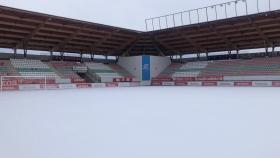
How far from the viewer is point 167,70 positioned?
144 feet

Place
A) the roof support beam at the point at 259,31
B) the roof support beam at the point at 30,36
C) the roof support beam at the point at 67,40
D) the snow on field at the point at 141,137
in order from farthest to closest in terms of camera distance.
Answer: the roof support beam at the point at 67,40 < the roof support beam at the point at 259,31 < the roof support beam at the point at 30,36 < the snow on field at the point at 141,137

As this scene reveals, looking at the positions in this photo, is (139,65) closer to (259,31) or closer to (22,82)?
(259,31)

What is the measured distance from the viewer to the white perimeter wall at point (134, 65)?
1668 inches

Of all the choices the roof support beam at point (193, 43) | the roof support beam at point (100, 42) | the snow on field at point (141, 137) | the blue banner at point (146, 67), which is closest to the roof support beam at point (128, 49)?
the blue banner at point (146, 67)

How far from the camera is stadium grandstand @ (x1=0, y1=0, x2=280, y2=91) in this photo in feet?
95.9

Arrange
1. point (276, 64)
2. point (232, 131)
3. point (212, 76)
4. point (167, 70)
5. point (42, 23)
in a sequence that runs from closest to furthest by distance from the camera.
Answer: point (232, 131) → point (42, 23) → point (276, 64) → point (212, 76) → point (167, 70)

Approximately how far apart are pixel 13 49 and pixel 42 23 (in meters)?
7.40

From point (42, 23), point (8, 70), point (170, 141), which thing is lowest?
point (170, 141)

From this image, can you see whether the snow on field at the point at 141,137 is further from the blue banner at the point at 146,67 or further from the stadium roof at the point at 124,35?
the blue banner at the point at 146,67

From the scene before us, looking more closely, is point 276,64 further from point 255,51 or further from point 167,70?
point 167,70

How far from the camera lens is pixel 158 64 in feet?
143

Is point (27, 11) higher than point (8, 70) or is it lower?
higher

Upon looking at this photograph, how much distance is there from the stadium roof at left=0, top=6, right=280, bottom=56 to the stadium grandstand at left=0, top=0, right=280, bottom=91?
0.26 feet

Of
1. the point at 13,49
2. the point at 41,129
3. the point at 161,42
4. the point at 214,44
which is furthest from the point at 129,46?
the point at 41,129
